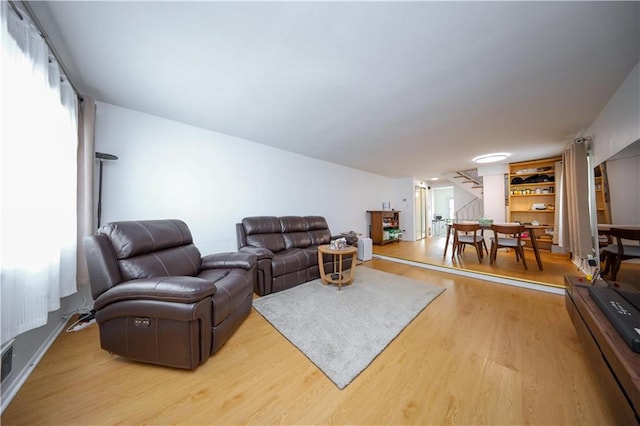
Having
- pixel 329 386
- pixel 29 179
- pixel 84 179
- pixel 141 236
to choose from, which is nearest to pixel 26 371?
pixel 141 236

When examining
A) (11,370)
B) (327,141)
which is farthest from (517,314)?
(11,370)

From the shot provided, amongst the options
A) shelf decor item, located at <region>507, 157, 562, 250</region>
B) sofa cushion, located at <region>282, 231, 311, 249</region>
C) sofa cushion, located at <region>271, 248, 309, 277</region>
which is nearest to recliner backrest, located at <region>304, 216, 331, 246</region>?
sofa cushion, located at <region>282, 231, 311, 249</region>

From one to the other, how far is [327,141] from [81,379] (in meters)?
3.66

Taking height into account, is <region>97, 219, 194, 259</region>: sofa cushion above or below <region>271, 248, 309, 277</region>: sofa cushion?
above

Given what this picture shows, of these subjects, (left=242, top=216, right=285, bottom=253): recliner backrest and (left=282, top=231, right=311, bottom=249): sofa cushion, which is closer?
(left=242, top=216, right=285, bottom=253): recliner backrest

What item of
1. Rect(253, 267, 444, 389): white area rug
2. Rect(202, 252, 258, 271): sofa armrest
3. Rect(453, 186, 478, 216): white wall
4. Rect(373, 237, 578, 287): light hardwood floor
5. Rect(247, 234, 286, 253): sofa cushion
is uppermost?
Rect(453, 186, 478, 216): white wall

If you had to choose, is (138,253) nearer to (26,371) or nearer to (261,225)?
(26,371)

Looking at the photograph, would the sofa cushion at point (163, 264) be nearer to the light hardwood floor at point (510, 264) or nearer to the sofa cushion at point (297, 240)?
the sofa cushion at point (297, 240)

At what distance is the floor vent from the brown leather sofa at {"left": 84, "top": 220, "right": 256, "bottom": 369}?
1.20 ft

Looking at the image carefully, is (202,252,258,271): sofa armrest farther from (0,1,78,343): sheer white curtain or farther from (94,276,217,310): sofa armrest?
(0,1,78,343): sheer white curtain

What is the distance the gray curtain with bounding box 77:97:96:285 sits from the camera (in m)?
1.99

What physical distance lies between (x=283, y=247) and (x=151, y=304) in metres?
2.08

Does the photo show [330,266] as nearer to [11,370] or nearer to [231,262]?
[231,262]

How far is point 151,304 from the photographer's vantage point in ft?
4.44
